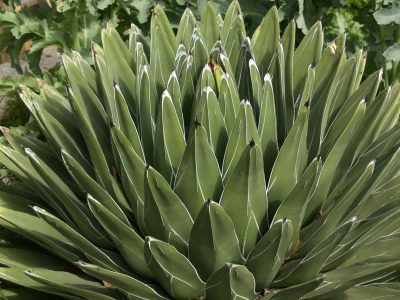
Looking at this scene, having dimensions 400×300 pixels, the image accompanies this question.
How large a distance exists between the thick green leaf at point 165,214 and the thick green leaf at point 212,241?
0.06 metres

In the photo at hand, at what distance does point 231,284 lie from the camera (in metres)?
1.65

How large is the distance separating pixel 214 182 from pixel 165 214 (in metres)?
0.16

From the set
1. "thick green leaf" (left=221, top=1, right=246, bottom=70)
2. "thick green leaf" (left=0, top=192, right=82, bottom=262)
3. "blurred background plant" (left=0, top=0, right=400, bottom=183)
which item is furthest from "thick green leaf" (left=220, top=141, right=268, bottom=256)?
"blurred background plant" (left=0, top=0, right=400, bottom=183)

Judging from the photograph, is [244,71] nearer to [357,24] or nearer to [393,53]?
[393,53]

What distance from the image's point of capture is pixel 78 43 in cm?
353

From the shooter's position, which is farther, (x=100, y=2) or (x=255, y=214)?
(x=100, y=2)

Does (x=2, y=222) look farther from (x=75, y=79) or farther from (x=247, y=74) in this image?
(x=247, y=74)

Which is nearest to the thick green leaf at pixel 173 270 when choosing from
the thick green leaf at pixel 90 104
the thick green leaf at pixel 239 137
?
the thick green leaf at pixel 239 137

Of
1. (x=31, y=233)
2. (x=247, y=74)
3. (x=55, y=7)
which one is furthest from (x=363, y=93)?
(x=55, y=7)

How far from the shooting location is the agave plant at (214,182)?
1701mm

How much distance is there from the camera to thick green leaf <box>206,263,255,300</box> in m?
1.62

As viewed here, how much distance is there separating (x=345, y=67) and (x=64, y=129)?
3.19 ft

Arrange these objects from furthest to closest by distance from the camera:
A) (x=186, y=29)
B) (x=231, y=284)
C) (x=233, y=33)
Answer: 1. (x=186, y=29)
2. (x=233, y=33)
3. (x=231, y=284)

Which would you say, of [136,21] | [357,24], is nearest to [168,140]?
[136,21]
